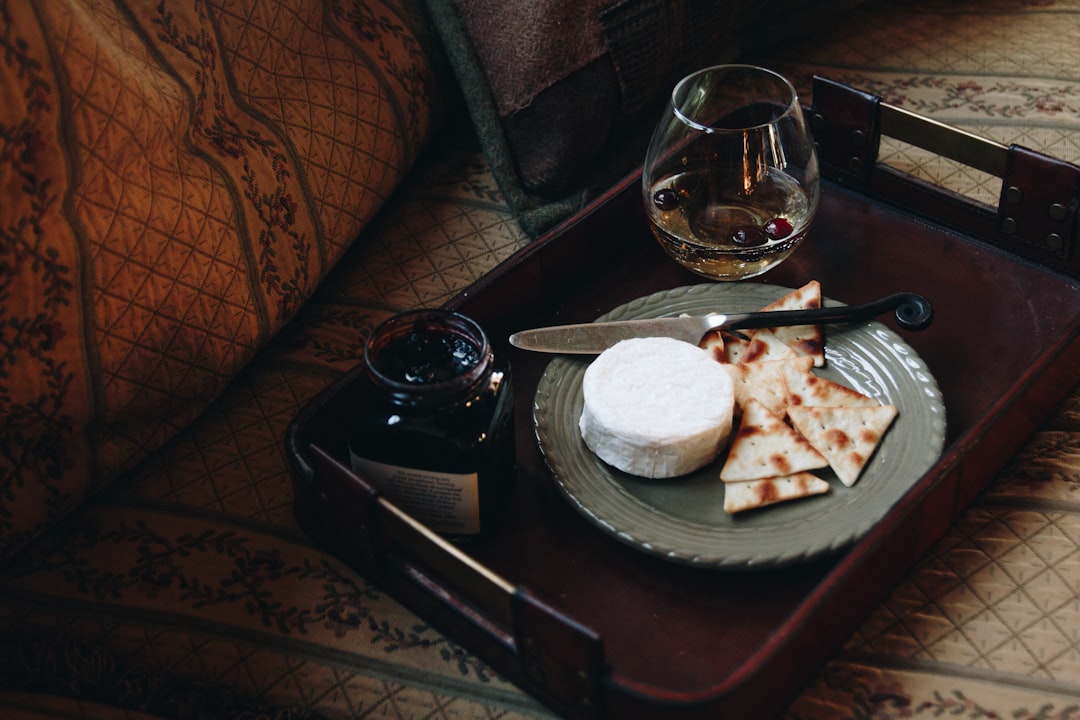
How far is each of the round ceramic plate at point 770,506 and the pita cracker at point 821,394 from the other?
0.06 ft

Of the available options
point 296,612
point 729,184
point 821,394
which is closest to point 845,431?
point 821,394

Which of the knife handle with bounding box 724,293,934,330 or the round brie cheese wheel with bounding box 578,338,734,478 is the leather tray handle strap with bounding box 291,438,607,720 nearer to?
the round brie cheese wheel with bounding box 578,338,734,478

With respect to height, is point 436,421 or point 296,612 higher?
point 436,421

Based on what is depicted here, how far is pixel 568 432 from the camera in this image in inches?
27.6

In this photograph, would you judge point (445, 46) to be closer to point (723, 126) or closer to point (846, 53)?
point (723, 126)

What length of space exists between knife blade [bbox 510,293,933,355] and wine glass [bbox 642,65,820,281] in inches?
2.5

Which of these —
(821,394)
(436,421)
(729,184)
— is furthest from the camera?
(729,184)

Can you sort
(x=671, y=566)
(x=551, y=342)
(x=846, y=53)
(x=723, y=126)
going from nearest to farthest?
(x=671, y=566), (x=551, y=342), (x=723, y=126), (x=846, y=53)

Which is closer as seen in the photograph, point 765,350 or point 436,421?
point 436,421

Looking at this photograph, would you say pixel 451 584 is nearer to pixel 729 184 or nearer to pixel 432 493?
pixel 432 493

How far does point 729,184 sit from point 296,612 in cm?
43

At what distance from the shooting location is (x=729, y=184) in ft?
2.70

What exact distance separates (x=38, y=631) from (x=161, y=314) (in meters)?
0.20

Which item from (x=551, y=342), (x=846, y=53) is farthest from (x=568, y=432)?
(x=846, y=53)
